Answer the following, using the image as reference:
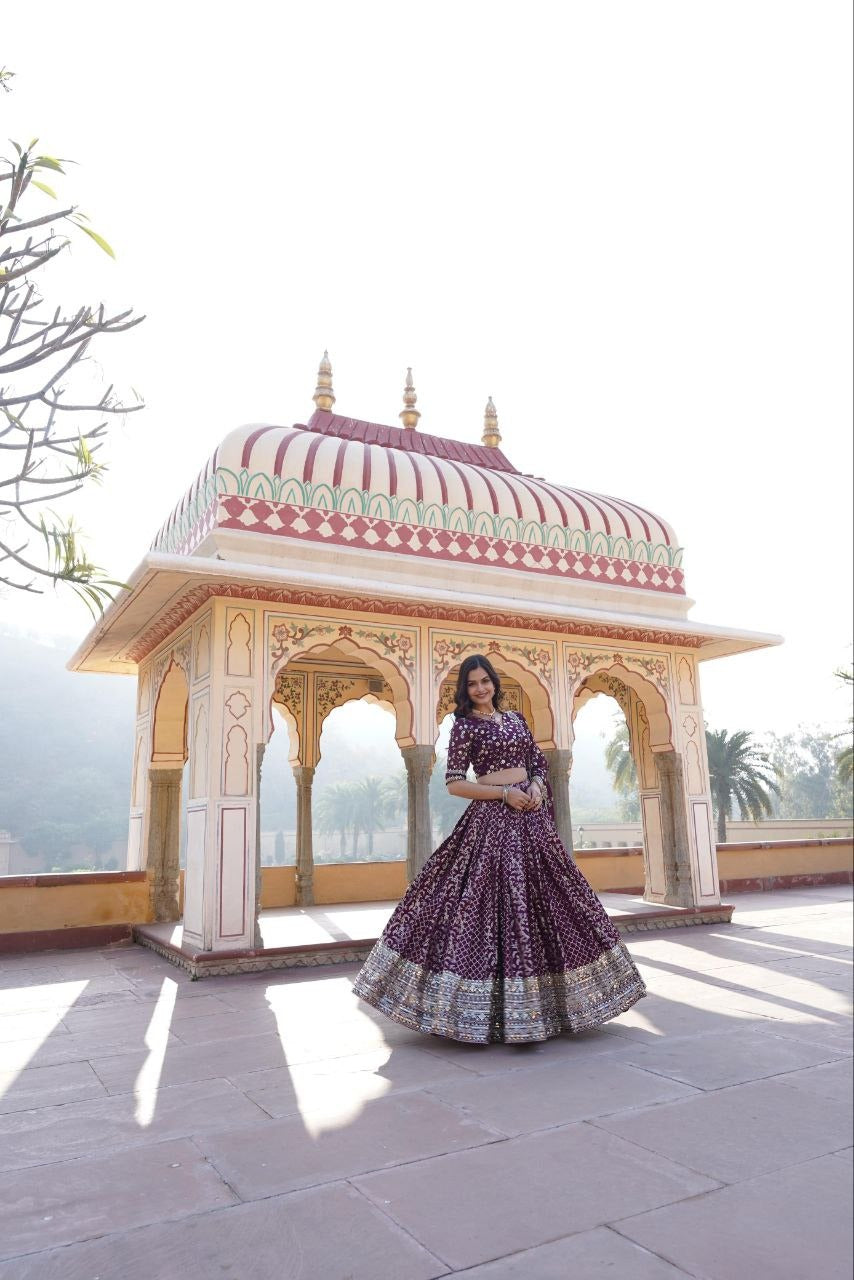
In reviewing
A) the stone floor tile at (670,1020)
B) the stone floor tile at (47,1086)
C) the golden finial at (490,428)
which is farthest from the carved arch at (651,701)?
the stone floor tile at (47,1086)

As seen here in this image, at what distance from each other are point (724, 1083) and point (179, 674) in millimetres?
5938

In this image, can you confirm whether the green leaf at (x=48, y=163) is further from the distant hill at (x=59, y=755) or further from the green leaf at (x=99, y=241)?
the distant hill at (x=59, y=755)

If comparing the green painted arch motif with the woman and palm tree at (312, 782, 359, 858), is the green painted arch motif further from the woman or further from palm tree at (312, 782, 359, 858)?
palm tree at (312, 782, 359, 858)

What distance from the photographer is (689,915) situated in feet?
25.4

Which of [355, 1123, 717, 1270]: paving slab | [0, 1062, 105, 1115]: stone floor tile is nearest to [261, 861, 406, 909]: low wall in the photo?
[0, 1062, 105, 1115]: stone floor tile

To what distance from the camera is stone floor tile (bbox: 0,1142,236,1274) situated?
6.42ft

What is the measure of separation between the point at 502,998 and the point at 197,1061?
127cm

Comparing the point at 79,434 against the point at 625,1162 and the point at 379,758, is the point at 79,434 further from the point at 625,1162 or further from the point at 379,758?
the point at 379,758

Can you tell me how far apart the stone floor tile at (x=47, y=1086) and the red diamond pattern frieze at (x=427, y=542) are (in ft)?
13.0

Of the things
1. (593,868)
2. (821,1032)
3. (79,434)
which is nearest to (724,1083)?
(821,1032)

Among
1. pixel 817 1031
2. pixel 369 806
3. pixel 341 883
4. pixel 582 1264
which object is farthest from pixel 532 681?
pixel 369 806

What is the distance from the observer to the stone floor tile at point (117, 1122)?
2.50 m

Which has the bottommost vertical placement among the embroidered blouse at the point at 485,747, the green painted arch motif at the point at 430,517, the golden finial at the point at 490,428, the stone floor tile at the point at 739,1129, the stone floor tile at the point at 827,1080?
the stone floor tile at the point at 827,1080

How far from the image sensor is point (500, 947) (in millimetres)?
3691
